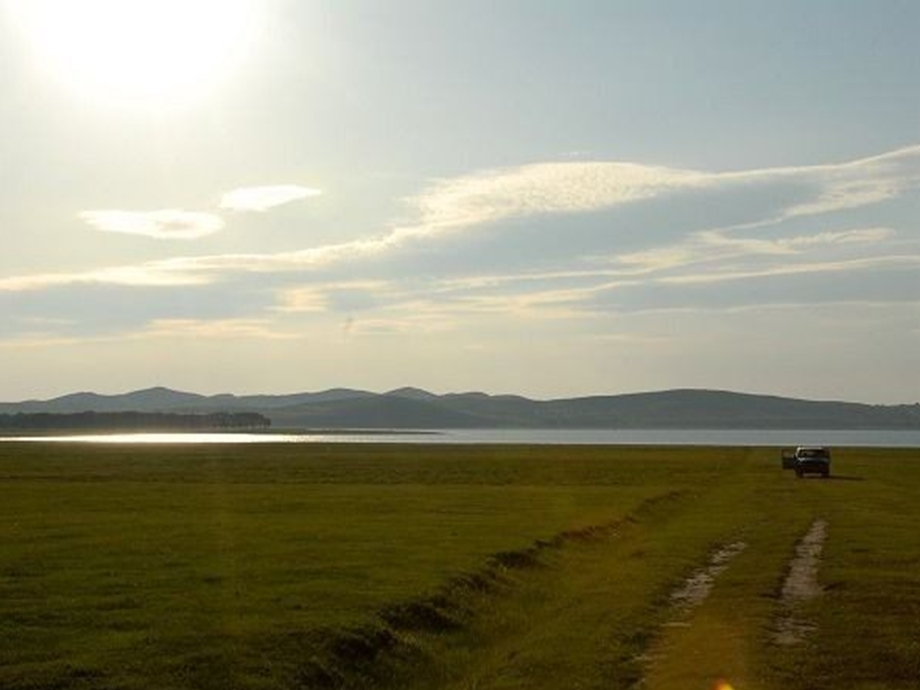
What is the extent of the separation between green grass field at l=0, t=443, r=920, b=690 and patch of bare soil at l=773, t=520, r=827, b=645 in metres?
0.35

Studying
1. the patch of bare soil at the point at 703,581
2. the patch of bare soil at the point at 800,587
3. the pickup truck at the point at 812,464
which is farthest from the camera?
the pickup truck at the point at 812,464

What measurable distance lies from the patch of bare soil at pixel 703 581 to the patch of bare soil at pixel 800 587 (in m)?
1.94

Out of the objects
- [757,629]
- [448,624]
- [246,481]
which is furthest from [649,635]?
[246,481]

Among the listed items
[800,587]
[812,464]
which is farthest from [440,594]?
[812,464]

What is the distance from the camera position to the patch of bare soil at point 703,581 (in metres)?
31.3

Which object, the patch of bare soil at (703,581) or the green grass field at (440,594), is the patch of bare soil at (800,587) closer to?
the green grass field at (440,594)

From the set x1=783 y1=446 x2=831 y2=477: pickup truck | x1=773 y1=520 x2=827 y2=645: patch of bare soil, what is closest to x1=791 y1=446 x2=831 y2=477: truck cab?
x1=783 y1=446 x2=831 y2=477: pickup truck

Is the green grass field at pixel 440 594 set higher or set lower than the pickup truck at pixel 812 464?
lower

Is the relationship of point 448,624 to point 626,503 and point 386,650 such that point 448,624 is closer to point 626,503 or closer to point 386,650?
point 386,650

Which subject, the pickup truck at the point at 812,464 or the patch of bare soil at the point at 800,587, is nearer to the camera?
the patch of bare soil at the point at 800,587

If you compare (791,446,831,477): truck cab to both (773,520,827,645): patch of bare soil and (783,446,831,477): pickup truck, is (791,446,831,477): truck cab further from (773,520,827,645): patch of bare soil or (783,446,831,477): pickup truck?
(773,520,827,645): patch of bare soil

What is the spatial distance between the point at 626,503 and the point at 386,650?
147 feet

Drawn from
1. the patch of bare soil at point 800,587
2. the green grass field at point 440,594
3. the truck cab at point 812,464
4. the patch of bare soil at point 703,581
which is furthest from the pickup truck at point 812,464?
the patch of bare soil at point 703,581

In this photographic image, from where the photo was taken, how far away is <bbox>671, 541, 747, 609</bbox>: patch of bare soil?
31.3 meters
